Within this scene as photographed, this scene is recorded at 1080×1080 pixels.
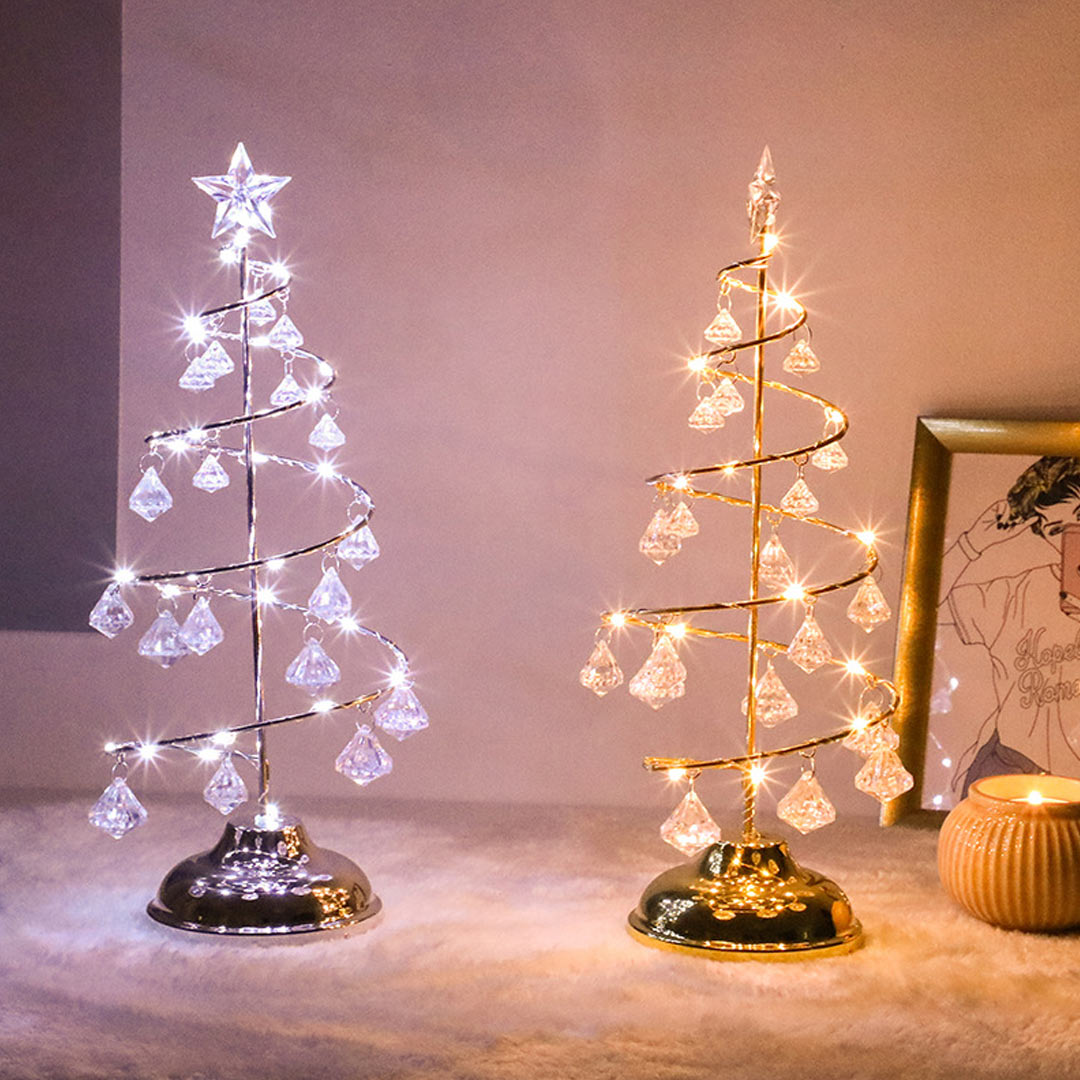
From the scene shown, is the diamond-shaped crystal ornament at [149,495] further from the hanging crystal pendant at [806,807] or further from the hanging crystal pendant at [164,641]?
the hanging crystal pendant at [806,807]

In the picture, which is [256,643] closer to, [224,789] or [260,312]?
[224,789]

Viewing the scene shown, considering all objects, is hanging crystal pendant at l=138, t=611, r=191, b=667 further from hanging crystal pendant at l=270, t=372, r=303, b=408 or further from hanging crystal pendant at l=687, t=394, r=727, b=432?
hanging crystal pendant at l=687, t=394, r=727, b=432

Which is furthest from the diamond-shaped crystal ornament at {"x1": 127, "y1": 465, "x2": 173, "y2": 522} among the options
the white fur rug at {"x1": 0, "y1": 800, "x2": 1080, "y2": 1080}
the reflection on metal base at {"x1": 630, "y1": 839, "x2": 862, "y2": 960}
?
the reflection on metal base at {"x1": 630, "y1": 839, "x2": 862, "y2": 960}

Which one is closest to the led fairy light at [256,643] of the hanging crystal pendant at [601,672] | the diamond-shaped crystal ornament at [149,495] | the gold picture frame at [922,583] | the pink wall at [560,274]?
the diamond-shaped crystal ornament at [149,495]

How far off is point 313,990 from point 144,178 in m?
1.15

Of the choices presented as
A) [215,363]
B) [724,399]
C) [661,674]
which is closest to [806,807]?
[661,674]

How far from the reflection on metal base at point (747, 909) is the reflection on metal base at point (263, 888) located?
31 centimetres

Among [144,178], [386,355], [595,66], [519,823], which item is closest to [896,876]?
[519,823]

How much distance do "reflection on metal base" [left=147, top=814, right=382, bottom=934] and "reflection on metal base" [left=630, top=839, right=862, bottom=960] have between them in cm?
31

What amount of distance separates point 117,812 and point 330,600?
309mm

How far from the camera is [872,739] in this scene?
1.63 m

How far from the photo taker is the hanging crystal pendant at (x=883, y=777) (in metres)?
1.61

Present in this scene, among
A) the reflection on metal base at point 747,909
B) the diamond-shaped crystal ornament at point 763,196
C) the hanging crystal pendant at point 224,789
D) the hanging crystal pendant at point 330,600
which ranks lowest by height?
the reflection on metal base at point 747,909

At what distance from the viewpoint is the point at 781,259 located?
2.04 metres
